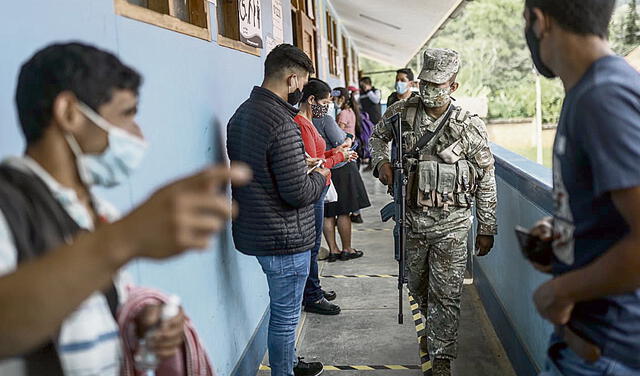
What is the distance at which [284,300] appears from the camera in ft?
9.05

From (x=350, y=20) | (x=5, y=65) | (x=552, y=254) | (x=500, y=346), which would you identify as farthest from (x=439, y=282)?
(x=350, y=20)

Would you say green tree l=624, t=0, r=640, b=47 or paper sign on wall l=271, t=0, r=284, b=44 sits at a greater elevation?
paper sign on wall l=271, t=0, r=284, b=44

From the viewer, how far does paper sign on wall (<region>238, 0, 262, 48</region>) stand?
10.9 ft

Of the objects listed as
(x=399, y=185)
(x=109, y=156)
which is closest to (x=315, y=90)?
(x=399, y=185)

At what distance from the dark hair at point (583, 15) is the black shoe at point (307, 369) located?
2469 millimetres

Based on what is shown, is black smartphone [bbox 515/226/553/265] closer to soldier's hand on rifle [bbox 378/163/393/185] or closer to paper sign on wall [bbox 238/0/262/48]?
soldier's hand on rifle [bbox 378/163/393/185]

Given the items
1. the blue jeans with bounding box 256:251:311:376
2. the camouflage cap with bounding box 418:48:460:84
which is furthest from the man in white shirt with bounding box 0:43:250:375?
the camouflage cap with bounding box 418:48:460:84

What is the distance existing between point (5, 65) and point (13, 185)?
0.52 m

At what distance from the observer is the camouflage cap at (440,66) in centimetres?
291

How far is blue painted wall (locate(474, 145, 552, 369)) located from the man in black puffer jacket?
1053mm

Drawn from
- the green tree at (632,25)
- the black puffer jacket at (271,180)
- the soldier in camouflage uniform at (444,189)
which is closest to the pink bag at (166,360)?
the black puffer jacket at (271,180)

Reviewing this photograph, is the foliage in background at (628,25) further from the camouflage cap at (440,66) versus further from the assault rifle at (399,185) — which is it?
the assault rifle at (399,185)

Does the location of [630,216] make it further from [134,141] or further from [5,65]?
[5,65]

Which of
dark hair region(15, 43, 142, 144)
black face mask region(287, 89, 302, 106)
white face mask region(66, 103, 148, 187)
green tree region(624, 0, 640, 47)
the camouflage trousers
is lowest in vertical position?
the camouflage trousers
